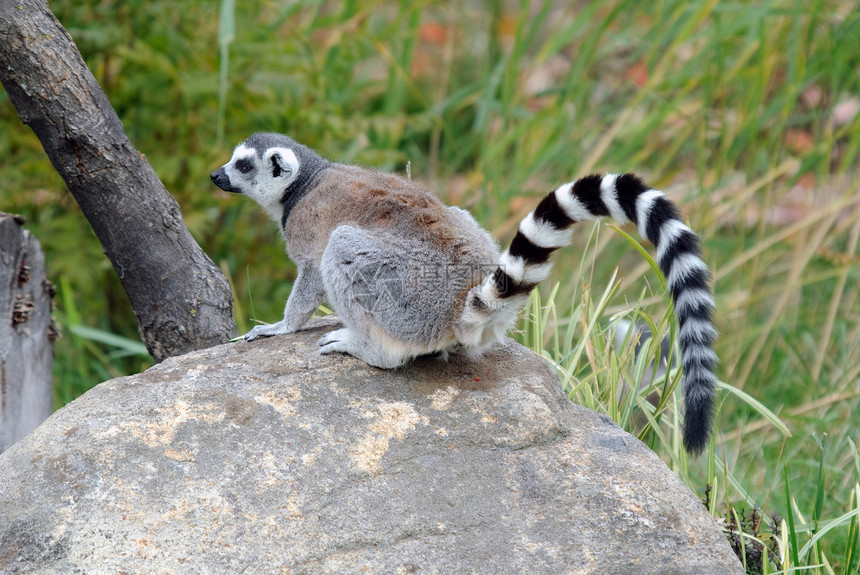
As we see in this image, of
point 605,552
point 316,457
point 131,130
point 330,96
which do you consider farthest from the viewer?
point 330,96

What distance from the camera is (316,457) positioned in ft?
9.06

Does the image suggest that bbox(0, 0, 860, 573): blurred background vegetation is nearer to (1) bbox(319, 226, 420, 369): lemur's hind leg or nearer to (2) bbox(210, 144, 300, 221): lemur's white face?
(2) bbox(210, 144, 300, 221): lemur's white face

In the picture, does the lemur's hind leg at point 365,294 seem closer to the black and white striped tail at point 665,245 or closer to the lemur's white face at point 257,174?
the black and white striped tail at point 665,245

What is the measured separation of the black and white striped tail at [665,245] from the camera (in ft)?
8.97

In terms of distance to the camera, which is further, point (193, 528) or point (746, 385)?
point (746, 385)

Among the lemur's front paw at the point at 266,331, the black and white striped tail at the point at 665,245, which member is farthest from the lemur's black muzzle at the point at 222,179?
the black and white striped tail at the point at 665,245

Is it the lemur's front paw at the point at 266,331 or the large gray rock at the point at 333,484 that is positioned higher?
the lemur's front paw at the point at 266,331

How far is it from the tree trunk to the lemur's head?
0.97m

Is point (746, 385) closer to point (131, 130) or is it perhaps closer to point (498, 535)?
point (498, 535)

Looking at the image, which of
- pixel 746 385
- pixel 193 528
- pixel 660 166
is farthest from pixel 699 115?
pixel 193 528

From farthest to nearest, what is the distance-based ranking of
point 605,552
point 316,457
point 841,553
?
1. point 841,553
2. point 316,457
3. point 605,552

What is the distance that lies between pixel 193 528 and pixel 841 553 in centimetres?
305

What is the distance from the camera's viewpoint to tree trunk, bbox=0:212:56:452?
3.92m

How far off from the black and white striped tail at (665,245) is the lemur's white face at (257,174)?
1.65m
